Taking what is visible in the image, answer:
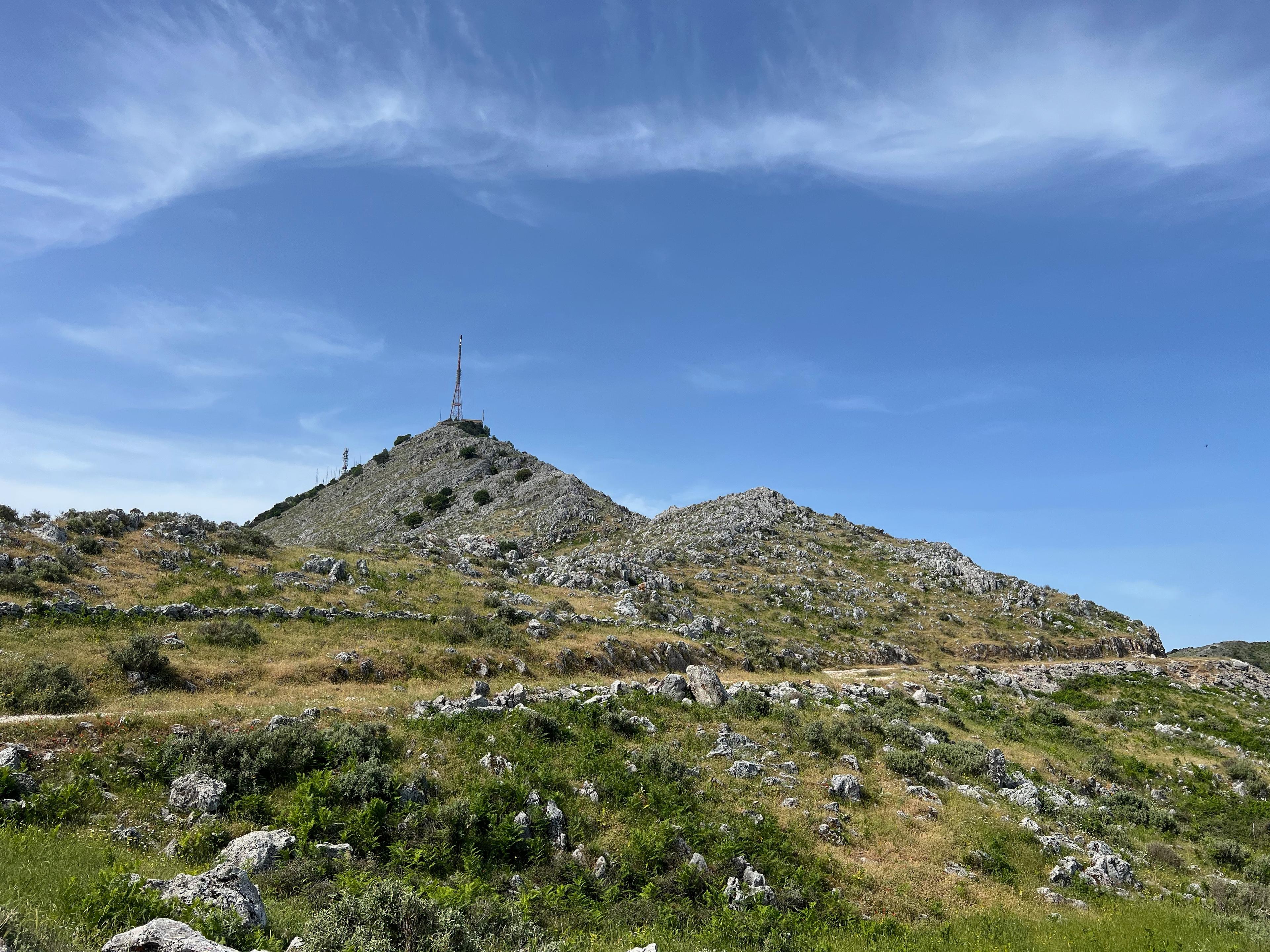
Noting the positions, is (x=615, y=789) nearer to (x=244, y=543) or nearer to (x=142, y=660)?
(x=142, y=660)

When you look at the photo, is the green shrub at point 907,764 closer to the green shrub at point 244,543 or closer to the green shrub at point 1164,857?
the green shrub at point 1164,857

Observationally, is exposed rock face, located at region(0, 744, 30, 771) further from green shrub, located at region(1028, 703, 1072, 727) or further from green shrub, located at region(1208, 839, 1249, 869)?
green shrub, located at region(1028, 703, 1072, 727)

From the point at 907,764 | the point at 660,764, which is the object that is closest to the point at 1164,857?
the point at 907,764

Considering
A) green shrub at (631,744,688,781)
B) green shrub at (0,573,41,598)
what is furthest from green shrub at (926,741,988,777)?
green shrub at (0,573,41,598)

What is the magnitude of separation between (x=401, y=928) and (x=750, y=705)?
2036 centimetres

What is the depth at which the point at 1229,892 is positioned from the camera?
15445 mm

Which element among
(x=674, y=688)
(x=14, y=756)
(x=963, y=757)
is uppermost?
(x=14, y=756)

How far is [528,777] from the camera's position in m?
17.4

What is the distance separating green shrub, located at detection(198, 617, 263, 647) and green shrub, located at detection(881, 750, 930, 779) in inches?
1029

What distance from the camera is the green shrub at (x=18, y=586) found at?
2633 centimetres

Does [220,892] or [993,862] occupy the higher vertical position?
[220,892]

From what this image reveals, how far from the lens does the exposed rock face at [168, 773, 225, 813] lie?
1426 cm

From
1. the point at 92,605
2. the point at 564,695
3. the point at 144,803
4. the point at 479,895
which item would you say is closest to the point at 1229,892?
the point at 479,895

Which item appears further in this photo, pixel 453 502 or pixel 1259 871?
pixel 453 502
